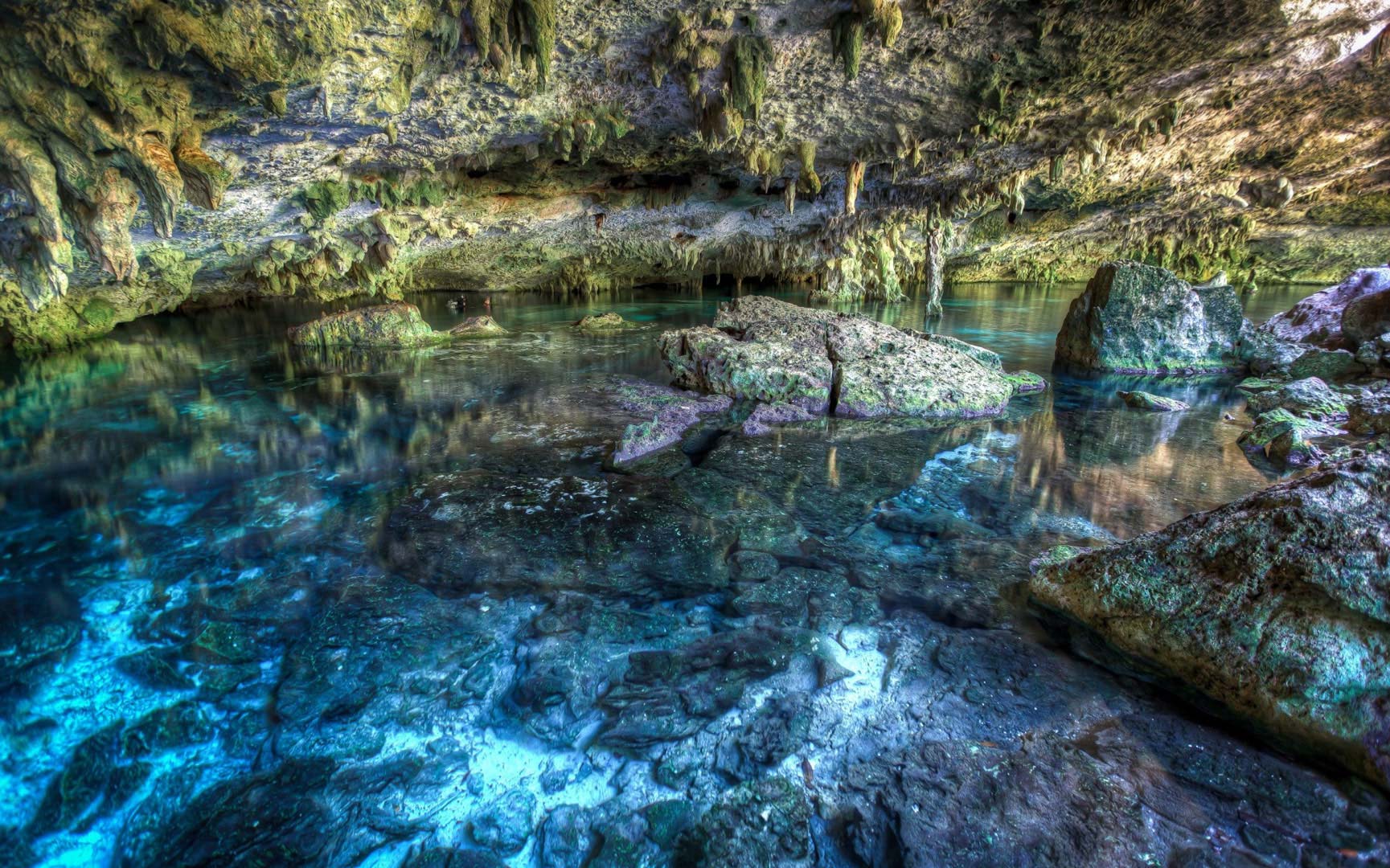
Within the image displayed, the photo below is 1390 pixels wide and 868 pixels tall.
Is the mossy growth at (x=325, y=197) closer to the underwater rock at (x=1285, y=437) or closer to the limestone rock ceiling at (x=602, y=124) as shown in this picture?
the limestone rock ceiling at (x=602, y=124)

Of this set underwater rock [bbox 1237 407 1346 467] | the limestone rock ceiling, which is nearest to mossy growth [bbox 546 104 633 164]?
the limestone rock ceiling

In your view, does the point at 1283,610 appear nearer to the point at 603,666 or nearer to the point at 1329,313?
the point at 603,666

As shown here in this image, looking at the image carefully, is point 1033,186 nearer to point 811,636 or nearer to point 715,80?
point 715,80

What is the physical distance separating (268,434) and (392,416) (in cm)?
140

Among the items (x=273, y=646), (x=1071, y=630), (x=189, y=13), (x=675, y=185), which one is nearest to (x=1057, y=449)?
(x=1071, y=630)

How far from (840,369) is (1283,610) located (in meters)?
6.06

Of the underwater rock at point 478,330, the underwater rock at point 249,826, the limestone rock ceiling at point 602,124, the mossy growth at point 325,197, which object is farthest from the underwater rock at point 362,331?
the underwater rock at point 249,826

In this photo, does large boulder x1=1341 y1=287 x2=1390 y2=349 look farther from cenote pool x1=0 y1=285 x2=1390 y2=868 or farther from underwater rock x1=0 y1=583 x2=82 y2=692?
underwater rock x1=0 y1=583 x2=82 y2=692

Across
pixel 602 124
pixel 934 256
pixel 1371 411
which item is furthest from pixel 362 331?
pixel 1371 411

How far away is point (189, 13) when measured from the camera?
5.00 m

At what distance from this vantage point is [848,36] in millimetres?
6754

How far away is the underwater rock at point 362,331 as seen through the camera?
46.1 ft

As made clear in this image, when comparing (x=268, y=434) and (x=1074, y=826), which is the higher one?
(x=268, y=434)

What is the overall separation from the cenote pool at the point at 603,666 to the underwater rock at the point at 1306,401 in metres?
1.91
